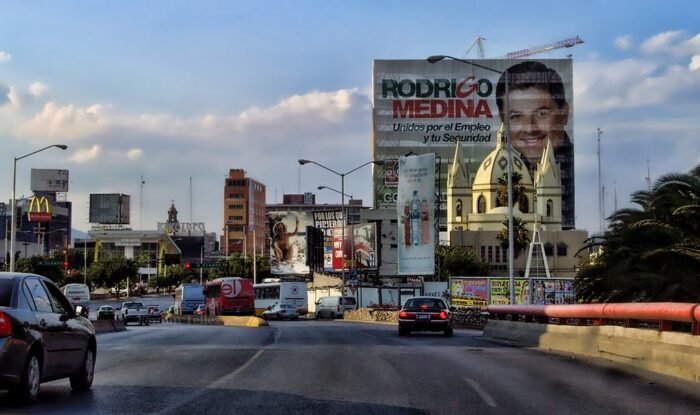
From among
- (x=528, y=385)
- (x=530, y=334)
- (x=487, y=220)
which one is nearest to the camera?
(x=528, y=385)

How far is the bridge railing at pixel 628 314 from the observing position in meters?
13.9

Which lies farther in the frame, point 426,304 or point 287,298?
point 287,298

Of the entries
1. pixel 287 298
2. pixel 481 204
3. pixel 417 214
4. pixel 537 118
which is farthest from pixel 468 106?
pixel 417 214

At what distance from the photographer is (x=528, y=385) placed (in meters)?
13.1

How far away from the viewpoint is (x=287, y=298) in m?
73.3

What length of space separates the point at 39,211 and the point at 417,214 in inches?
3809

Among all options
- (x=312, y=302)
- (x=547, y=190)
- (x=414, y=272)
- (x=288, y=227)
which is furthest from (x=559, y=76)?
(x=414, y=272)

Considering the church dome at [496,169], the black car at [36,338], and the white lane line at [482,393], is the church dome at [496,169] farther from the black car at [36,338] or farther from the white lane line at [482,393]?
the black car at [36,338]

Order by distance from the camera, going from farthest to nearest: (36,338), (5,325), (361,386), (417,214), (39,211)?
1. (39,211)
2. (417,214)
3. (361,386)
4. (36,338)
5. (5,325)

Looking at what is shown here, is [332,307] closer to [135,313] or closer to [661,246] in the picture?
[135,313]

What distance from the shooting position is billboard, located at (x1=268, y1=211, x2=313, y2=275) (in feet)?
400

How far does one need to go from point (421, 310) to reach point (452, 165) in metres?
120

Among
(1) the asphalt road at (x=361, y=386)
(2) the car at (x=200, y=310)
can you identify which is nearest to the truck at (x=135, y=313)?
(2) the car at (x=200, y=310)

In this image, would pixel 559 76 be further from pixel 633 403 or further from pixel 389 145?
pixel 633 403
